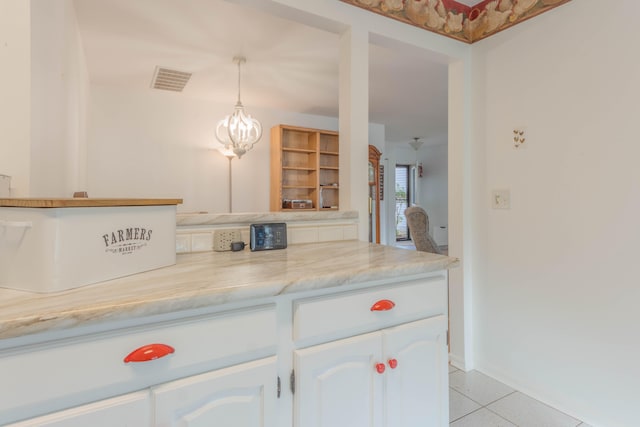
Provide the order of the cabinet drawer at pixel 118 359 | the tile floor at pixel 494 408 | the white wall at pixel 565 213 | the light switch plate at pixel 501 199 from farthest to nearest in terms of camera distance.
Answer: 1. the light switch plate at pixel 501 199
2. the tile floor at pixel 494 408
3. the white wall at pixel 565 213
4. the cabinet drawer at pixel 118 359

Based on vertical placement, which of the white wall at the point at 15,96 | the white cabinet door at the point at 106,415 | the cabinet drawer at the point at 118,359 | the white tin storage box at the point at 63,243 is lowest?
the white cabinet door at the point at 106,415

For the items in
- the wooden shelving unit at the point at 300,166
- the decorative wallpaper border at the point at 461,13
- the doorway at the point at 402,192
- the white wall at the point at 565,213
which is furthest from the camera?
the doorway at the point at 402,192

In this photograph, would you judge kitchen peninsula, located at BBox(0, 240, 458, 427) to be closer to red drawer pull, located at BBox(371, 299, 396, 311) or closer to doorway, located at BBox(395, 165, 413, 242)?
red drawer pull, located at BBox(371, 299, 396, 311)

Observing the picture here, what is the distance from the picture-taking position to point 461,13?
6.82ft

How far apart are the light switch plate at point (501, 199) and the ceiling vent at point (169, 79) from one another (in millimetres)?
2902

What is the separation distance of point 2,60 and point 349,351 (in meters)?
1.35

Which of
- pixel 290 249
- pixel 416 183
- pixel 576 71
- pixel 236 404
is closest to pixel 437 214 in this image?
pixel 416 183

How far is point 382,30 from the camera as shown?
5.77 feet

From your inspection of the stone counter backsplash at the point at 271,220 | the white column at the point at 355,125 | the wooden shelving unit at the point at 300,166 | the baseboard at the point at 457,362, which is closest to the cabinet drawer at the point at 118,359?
the stone counter backsplash at the point at 271,220

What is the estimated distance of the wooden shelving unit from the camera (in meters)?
4.32

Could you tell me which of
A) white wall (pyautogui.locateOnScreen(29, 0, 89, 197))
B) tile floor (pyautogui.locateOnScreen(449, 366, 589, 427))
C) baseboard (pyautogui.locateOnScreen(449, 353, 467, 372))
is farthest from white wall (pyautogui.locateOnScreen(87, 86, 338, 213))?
tile floor (pyautogui.locateOnScreen(449, 366, 589, 427))

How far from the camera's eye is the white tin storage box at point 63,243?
675 millimetres

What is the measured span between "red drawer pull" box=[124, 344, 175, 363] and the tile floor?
1.54 meters

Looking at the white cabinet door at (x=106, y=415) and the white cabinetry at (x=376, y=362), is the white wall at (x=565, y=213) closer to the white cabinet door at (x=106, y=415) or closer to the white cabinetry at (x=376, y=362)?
the white cabinetry at (x=376, y=362)
